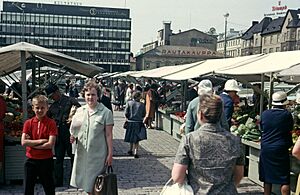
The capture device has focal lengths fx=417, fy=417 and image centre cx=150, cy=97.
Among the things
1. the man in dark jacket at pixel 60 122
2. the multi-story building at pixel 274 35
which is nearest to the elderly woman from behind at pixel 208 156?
the man in dark jacket at pixel 60 122

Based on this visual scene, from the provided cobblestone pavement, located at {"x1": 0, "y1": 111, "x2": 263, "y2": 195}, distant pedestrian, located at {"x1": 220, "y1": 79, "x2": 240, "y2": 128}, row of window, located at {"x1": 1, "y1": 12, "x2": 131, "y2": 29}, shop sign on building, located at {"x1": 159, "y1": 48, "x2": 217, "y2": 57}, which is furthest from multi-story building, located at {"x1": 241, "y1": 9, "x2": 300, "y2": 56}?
distant pedestrian, located at {"x1": 220, "y1": 79, "x2": 240, "y2": 128}

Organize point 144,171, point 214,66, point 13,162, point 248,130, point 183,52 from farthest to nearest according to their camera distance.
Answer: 1. point 183,52
2. point 214,66
3. point 144,171
4. point 248,130
5. point 13,162

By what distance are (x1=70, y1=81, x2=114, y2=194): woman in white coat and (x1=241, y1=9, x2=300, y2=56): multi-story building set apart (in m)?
81.5

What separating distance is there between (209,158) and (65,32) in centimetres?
10242

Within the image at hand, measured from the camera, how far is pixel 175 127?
1337 cm

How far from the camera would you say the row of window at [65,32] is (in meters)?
98.2

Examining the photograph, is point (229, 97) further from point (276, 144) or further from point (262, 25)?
point (262, 25)

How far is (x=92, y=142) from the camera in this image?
16.6 feet

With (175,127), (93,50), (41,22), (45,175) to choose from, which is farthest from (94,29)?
(45,175)

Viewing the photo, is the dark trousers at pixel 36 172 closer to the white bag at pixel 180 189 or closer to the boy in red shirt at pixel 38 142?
the boy in red shirt at pixel 38 142

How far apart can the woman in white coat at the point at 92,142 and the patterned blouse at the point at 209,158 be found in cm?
207

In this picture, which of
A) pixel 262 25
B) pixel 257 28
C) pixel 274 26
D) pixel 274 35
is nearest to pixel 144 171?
pixel 274 35

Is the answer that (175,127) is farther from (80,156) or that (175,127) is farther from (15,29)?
(15,29)

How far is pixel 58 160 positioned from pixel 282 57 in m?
4.20
